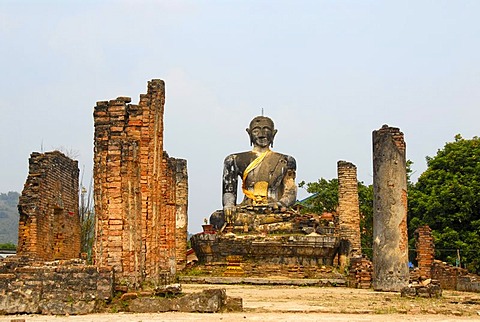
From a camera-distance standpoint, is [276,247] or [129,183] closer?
[129,183]

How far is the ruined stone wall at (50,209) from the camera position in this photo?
17391 mm

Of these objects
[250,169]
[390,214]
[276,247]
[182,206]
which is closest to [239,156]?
[250,169]

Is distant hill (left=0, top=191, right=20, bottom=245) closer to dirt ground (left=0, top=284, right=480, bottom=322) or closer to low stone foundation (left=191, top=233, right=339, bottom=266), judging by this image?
low stone foundation (left=191, top=233, right=339, bottom=266)

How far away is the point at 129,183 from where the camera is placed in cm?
1217

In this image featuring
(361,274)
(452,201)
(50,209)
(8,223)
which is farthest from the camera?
(8,223)

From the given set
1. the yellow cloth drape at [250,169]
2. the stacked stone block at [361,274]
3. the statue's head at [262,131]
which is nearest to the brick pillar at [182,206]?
the yellow cloth drape at [250,169]

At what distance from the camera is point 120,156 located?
40.0 feet

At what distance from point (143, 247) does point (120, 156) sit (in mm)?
1825

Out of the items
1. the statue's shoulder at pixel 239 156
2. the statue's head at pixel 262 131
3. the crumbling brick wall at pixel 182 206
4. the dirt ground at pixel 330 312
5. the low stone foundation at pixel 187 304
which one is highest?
the statue's head at pixel 262 131

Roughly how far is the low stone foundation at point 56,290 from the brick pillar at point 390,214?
733 cm

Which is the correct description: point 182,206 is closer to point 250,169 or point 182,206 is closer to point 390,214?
point 250,169

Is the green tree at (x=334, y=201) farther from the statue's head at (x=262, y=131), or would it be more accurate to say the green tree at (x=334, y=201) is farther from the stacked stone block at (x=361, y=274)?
the stacked stone block at (x=361, y=274)

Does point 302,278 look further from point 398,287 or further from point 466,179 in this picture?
point 466,179

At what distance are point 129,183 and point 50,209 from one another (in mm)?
7239
